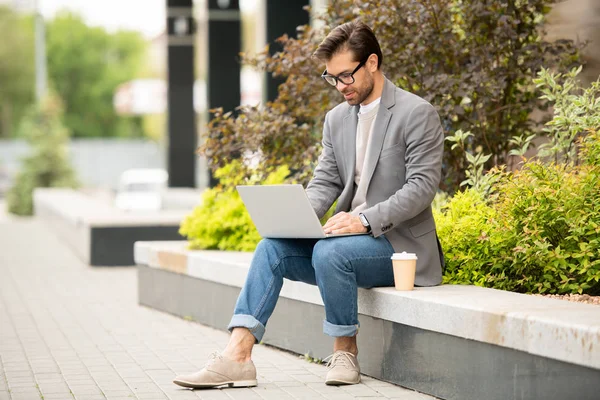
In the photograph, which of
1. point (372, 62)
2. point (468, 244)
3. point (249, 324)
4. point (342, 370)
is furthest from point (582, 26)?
point (249, 324)

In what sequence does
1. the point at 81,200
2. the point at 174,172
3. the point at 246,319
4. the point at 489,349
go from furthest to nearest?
1. the point at 174,172
2. the point at 81,200
3. the point at 246,319
4. the point at 489,349

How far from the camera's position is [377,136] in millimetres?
5711

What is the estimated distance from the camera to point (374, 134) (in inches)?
225

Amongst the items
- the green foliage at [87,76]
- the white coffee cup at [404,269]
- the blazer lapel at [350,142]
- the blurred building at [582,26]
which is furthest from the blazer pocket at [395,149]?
the green foliage at [87,76]

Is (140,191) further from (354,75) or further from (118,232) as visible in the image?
(354,75)

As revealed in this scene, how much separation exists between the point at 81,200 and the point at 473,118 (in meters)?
12.4

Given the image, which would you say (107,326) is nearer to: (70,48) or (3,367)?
(3,367)

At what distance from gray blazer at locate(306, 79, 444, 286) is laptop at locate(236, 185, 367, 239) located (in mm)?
258

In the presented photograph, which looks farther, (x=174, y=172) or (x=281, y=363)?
(x=174, y=172)

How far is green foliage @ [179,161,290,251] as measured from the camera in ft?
27.1

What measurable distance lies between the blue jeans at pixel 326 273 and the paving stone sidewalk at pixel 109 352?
0.37 metres

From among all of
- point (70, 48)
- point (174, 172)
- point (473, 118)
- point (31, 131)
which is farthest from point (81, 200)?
point (70, 48)

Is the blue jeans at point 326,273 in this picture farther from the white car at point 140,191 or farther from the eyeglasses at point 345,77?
the white car at point 140,191

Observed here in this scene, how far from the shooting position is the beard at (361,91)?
573cm
